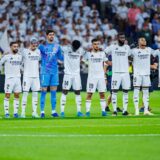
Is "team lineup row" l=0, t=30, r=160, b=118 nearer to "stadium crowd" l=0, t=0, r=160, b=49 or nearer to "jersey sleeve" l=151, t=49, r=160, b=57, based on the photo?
"jersey sleeve" l=151, t=49, r=160, b=57

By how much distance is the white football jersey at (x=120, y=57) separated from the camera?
89.0 ft

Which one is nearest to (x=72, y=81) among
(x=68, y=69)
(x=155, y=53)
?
(x=68, y=69)

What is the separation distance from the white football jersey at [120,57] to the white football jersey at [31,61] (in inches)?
85.1

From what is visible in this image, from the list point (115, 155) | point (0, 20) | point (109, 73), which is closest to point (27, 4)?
point (0, 20)

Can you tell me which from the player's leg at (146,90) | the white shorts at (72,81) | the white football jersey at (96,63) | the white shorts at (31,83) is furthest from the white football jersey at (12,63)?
the player's leg at (146,90)

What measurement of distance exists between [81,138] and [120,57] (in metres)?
7.46

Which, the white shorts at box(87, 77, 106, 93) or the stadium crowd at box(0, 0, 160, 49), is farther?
the stadium crowd at box(0, 0, 160, 49)

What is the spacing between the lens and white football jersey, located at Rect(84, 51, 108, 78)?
27.1 m

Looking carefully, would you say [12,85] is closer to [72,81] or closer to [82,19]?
[72,81]

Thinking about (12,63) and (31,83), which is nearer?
(12,63)

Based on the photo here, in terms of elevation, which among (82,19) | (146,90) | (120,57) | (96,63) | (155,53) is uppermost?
(82,19)

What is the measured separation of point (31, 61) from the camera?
87.9ft

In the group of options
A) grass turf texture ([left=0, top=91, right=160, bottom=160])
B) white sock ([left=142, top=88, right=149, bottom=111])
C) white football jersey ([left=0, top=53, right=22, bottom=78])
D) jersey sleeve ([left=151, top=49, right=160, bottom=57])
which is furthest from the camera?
jersey sleeve ([left=151, top=49, right=160, bottom=57])

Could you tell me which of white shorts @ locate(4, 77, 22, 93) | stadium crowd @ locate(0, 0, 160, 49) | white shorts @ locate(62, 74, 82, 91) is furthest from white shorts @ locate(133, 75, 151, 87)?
stadium crowd @ locate(0, 0, 160, 49)
